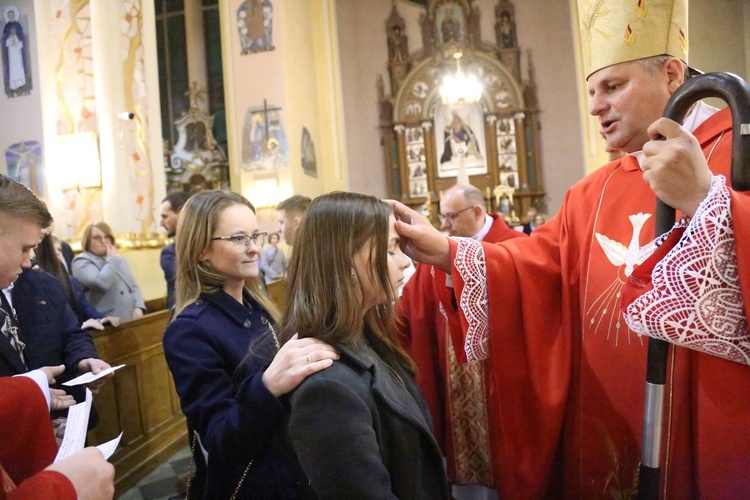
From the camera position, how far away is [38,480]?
105 cm

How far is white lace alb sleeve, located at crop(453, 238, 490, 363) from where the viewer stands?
68.5 inches

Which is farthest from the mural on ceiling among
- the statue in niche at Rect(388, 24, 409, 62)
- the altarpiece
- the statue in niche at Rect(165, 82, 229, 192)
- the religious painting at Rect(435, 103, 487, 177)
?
the religious painting at Rect(435, 103, 487, 177)

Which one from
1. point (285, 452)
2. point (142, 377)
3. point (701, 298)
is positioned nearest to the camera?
point (701, 298)

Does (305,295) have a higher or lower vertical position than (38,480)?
higher

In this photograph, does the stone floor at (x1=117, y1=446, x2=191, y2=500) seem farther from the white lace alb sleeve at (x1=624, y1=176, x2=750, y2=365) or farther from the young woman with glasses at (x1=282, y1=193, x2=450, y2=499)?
the white lace alb sleeve at (x1=624, y1=176, x2=750, y2=365)

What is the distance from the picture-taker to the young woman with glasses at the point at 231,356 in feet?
4.29

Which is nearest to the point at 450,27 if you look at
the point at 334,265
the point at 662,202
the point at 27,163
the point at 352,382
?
the point at 27,163

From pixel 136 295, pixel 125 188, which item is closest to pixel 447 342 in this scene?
pixel 136 295

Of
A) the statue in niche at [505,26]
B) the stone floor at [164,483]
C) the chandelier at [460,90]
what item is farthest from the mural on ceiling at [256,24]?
the stone floor at [164,483]

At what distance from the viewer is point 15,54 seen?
9.33m

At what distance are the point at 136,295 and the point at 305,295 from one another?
395cm

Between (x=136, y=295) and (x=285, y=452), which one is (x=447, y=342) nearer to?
(x=285, y=452)

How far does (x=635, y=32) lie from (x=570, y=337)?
93cm

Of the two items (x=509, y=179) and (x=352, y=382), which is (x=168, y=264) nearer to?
(x=352, y=382)
